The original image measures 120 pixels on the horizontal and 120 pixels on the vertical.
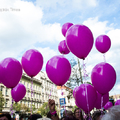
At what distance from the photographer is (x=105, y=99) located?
4.14 m

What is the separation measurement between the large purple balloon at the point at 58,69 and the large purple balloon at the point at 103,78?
683 millimetres

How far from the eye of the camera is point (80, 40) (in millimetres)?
3145

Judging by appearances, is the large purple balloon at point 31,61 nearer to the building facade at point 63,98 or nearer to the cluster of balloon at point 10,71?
the cluster of balloon at point 10,71

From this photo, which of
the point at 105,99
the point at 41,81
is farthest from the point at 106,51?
the point at 41,81

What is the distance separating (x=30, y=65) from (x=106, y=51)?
3252 millimetres

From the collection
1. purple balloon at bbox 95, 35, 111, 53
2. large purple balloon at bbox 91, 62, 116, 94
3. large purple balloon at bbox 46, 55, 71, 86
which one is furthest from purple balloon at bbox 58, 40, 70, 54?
large purple balloon at bbox 91, 62, 116, 94

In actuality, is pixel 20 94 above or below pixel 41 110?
above

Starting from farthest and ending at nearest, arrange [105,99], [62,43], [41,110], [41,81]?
[41,81] → [41,110] → [62,43] → [105,99]

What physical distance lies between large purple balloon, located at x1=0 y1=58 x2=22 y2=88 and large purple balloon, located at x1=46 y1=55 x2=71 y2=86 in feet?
2.61

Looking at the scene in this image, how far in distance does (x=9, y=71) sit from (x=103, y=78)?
223cm

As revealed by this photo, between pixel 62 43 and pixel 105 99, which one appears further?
pixel 62 43

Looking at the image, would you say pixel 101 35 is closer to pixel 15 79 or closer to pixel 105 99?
pixel 105 99

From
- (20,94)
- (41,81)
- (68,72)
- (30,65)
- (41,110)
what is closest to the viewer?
(68,72)

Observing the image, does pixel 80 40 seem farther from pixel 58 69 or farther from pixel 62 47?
pixel 62 47
